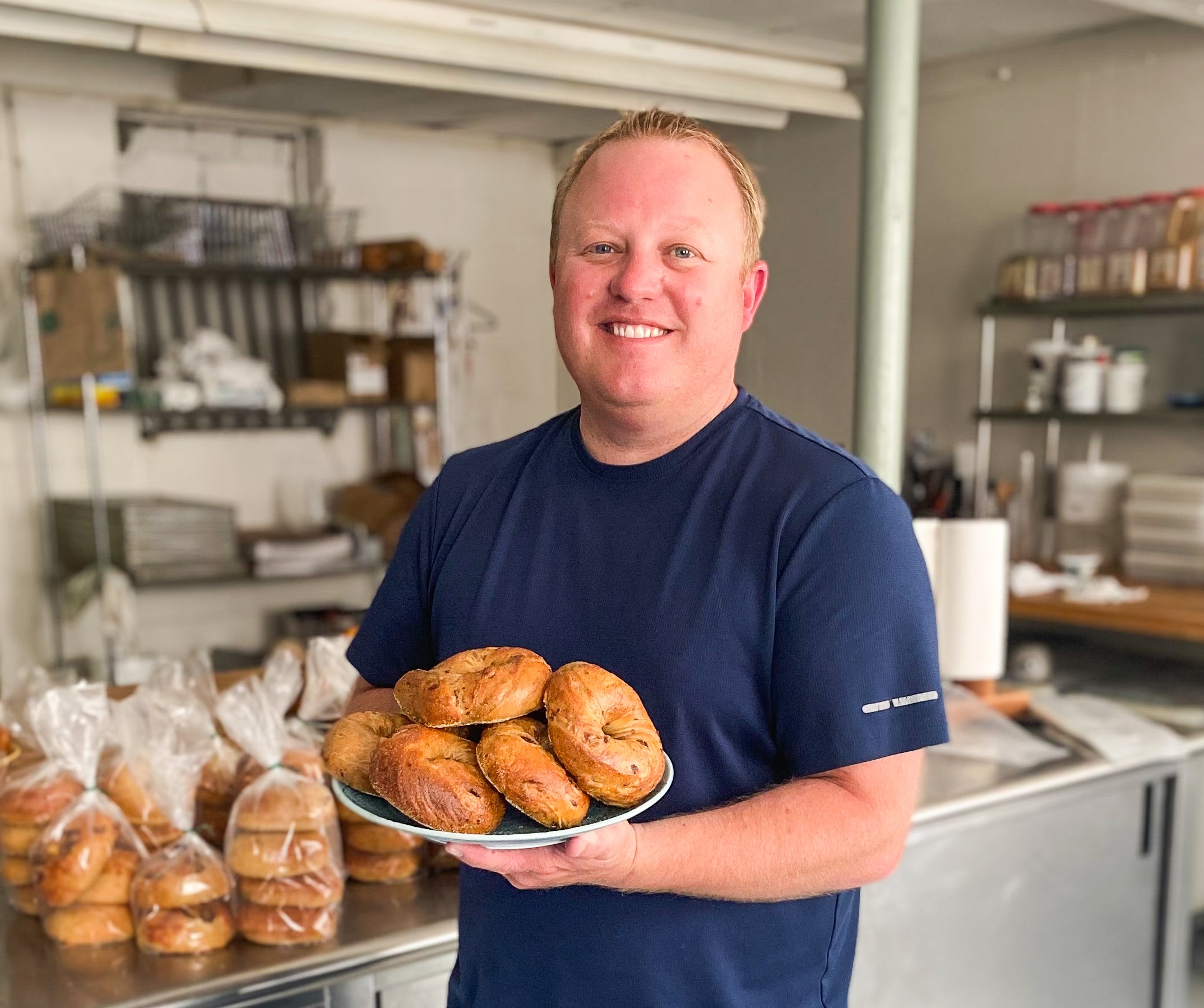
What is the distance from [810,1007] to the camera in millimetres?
1141

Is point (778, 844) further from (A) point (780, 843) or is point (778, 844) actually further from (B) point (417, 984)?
(B) point (417, 984)

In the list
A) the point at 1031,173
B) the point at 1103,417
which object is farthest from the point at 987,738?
the point at 1031,173

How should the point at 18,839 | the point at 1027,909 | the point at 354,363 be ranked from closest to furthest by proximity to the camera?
the point at 18,839, the point at 1027,909, the point at 354,363

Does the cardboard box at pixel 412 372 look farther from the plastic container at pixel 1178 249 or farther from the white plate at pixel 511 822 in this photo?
the white plate at pixel 511 822

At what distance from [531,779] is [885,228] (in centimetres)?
131

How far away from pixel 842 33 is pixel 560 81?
0.79 metres

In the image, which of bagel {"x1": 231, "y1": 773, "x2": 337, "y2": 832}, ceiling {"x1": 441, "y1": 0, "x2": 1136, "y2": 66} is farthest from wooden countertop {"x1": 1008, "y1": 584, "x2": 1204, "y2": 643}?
bagel {"x1": 231, "y1": 773, "x2": 337, "y2": 832}

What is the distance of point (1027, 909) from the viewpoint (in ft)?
6.77

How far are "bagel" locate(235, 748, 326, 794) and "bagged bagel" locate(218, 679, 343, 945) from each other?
2 cm

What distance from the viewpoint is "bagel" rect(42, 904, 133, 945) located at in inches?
56.9

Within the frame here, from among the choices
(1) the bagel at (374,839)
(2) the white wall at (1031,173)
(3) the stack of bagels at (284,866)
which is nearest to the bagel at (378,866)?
(1) the bagel at (374,839)

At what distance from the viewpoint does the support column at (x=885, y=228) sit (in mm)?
1924

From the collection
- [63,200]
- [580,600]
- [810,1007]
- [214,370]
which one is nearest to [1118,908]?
[810,1007]

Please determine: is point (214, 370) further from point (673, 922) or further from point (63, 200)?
point (673, 922)
